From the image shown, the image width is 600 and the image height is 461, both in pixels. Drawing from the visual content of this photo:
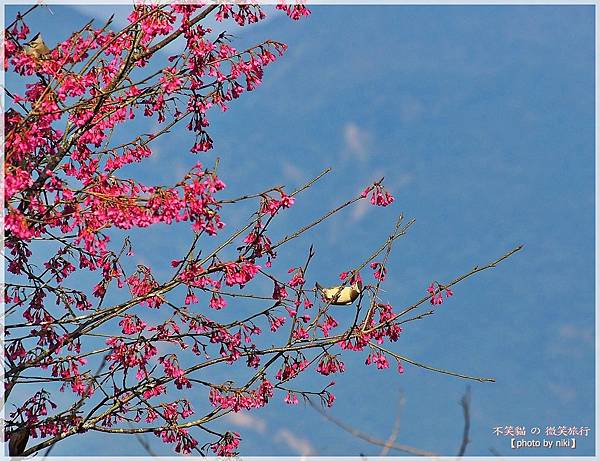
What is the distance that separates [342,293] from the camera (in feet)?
16.2

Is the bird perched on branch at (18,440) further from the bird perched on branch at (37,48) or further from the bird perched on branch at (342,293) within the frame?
the bird perched on branch at (37,48)

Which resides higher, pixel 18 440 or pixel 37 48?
pixel 37 48

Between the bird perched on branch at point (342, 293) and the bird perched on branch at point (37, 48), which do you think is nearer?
the bird perched on branch at point (37, 48)

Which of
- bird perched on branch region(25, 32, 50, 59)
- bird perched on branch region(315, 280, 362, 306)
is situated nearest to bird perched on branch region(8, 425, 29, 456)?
bird perched on branch region(315, 280, 362, 306)

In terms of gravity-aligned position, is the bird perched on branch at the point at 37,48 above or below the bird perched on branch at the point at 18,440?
above

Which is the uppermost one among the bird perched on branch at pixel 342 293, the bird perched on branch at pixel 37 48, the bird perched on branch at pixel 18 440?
the bird perched on branch at pixel 37 48

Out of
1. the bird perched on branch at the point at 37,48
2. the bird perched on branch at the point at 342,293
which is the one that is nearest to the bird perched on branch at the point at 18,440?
the bird perched on branch at the point at 342,293

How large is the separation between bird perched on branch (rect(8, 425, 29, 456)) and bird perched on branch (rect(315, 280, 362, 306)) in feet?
6.30

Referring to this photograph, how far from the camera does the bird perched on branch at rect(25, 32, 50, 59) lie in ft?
15.0

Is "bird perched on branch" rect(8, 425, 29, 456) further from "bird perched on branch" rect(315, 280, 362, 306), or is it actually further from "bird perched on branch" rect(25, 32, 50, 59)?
"bird perched on branch" rect(25, 32, 50, 59)

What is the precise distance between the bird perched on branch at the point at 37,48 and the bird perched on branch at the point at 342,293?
2017 mm

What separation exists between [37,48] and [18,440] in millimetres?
2280

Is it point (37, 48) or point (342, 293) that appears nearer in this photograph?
point (37, 48)

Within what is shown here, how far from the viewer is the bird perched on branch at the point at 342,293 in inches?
194
